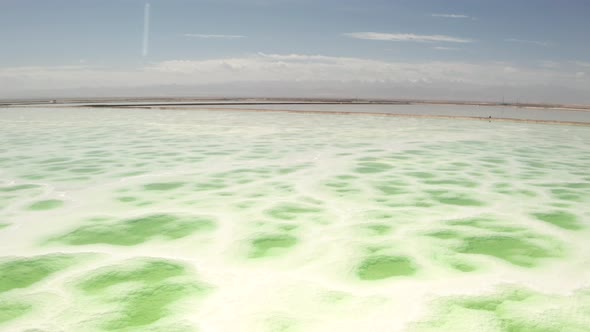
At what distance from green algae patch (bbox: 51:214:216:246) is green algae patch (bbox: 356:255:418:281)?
235 centimetres

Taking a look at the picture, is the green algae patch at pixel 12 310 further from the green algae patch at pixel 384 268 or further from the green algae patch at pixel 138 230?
the green algae patch at pixel 384 268

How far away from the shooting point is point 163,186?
8539 millimetres

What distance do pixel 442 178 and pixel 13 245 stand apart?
804 centimetres

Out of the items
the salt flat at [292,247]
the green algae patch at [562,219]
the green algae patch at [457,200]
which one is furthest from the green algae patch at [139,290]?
the green algae patch at [562,219]

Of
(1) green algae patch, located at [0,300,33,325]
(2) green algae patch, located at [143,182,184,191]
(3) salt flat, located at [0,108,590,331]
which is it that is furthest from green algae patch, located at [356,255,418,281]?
(2) green algae patch, located at [143,182,184,191]

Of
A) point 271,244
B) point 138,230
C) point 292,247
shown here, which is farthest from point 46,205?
point 292,247

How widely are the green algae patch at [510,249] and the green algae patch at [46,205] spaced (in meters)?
6.33

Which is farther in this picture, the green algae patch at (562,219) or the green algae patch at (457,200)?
the green algae patch at (457,200)

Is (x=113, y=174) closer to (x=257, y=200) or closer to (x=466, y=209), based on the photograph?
(x=257, y=200)

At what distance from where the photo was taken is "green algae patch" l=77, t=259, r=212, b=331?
12.0 ft

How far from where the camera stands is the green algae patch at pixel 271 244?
5.17 metres

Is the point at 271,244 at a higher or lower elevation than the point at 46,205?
higher

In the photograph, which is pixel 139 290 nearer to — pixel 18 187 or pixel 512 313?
pixel 512 313

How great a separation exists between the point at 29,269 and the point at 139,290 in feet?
4.91
